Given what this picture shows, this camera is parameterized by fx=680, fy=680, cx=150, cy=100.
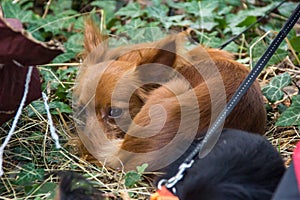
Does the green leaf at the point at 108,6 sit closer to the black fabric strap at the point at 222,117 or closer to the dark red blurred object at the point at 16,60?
the dark red blurred object at the point at 16,60

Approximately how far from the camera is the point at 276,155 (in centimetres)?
192

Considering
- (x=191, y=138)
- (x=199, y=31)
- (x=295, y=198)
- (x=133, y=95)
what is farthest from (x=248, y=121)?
(x=199, y=31)

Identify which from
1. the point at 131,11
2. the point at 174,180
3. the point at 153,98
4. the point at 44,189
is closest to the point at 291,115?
the point at 153,98

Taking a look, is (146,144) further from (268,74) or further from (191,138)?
(268,74)

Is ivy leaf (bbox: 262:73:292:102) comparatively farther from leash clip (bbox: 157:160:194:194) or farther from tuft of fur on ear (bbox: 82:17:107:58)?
leash clip (bbox: 157:160:194:194)

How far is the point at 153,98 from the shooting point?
2.81 m

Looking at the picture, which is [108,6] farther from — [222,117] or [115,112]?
[222,117]

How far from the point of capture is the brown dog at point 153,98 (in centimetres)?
261

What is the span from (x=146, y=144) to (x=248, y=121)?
16.5 inches

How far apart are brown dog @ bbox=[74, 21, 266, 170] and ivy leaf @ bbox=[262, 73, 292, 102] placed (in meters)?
0.24

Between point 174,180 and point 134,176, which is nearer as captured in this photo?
point 174,180

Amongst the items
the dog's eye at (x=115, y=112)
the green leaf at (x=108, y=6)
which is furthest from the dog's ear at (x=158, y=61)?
the green leaf at (x=108, y=6)

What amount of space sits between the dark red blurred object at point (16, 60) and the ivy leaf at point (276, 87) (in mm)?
1209

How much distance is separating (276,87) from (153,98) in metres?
0.69
